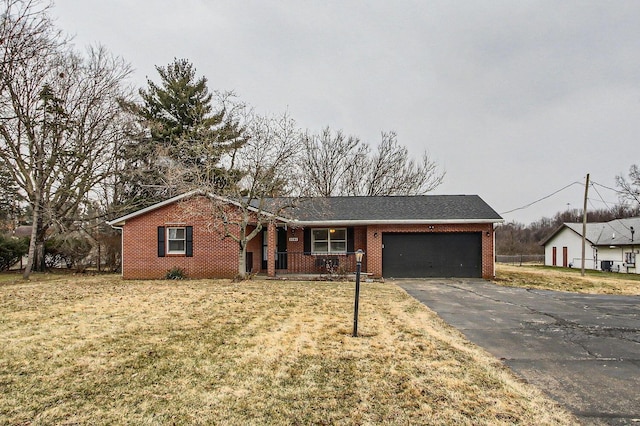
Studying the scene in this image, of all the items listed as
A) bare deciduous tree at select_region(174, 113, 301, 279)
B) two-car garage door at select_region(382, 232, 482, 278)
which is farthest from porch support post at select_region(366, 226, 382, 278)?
bare deciduous tree at select_region(174, 113, 301, 279)

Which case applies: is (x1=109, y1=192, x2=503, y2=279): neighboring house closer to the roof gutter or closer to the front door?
the roof gutter

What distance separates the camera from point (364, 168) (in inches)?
1326

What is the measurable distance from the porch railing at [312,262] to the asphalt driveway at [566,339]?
5369 mm

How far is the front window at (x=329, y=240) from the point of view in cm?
1791

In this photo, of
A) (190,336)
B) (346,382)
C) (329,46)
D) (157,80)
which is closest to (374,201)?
(329,46)

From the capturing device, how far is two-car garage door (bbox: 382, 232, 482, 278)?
1683 cm

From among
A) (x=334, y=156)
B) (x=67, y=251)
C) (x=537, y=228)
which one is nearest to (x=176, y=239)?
(x=67, y=251)

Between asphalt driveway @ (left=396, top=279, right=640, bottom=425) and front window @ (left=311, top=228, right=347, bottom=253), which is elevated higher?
front window @ (left=311, top=228, right=347, bottom=253)

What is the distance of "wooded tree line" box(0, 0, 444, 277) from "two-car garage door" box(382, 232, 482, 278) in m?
4.36

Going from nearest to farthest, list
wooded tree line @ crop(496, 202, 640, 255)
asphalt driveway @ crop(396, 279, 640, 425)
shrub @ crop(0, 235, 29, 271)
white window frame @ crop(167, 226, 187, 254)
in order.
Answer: asphalt driveway @ crop(396, 279, 640, 425) < white window frame @ crop(167, 226, 187, 254) < shrub @ crop(0, 235, 29, 271) < wooded tree line @ crop(496, 202, 640, 255)

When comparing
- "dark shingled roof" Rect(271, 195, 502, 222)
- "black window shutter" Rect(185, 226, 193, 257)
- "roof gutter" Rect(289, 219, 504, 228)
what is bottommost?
"black window shutter" Rect(185, 226, 193, 257)

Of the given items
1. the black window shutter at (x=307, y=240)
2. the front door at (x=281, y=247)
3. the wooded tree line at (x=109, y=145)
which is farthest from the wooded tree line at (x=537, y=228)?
the front door at (x=281, y=247)

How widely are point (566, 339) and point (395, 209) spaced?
38.3 ft

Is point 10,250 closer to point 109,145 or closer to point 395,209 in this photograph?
point 109,145
